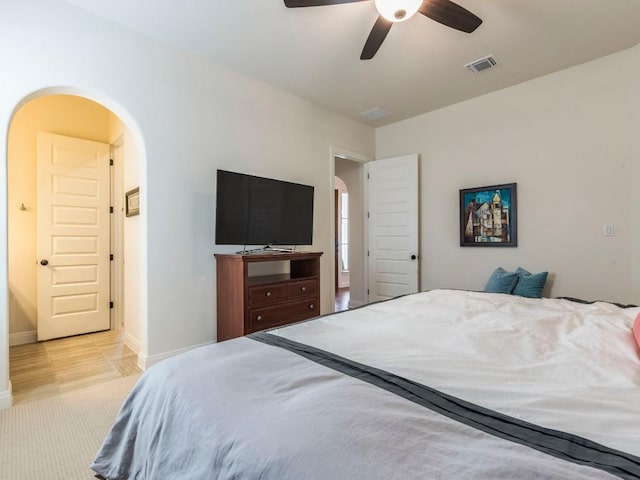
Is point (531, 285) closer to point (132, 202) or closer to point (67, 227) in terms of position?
point (132, 202)

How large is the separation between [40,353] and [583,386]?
4290mm

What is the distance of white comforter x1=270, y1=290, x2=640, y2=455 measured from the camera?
79 centimetres

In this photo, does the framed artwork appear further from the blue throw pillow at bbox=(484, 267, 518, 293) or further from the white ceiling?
the white ceiling

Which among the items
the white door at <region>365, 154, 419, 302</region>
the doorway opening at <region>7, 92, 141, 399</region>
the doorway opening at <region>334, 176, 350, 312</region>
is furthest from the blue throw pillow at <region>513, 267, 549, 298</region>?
the doorway opening at <region>334, 176, 350, 312</region>

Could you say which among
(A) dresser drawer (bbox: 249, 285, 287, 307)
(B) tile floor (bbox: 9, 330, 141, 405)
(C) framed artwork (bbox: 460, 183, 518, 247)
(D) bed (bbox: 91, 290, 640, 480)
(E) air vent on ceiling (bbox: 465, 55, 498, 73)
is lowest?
(B) tile floor (bbox: 9, 330, 141, 405)

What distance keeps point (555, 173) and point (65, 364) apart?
17.0 feet

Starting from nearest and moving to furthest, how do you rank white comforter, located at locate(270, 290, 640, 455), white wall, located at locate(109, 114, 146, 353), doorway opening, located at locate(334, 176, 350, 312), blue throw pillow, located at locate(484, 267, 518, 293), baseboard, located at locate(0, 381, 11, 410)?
1. white comforter, located at locate(270, 290, 640, 455)
2. baseboard, located at locate(0, 381, 11, 410)
3. white wall, located at locate(109, 114, 146, 353)
4. blue throw pillow, located at locate(484, 267, 518, 293)
5. doorway opening, located at locate(334, 176, 350, 312)

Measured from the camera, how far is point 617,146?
3.09 meters

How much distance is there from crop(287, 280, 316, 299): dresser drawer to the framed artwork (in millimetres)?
2038

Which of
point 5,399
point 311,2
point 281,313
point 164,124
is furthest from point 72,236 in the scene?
point 311,2

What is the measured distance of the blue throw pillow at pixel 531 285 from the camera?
3230 mm

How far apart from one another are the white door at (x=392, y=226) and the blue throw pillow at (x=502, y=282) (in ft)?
3.44

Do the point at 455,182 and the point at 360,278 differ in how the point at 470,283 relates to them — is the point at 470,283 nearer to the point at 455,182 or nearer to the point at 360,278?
the point at 455,182

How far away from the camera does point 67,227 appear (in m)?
3.76
